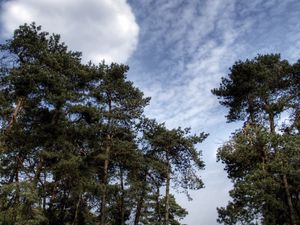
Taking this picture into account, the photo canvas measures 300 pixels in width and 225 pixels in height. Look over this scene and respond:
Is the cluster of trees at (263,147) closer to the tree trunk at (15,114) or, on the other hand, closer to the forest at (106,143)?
the forest at (106,143)

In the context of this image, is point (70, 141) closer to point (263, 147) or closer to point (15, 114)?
point (15, 114)

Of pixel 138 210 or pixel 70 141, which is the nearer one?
pixel 70 141

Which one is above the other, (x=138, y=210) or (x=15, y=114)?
(x=15, y=114)

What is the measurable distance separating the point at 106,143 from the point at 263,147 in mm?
11093

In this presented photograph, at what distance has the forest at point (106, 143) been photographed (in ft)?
68.1

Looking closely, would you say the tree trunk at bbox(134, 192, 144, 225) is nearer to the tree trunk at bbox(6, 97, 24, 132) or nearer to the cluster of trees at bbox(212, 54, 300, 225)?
the cluster of trees at bbox(212, 54, 300, 225)

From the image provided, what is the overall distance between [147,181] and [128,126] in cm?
540

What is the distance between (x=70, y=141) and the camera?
24438mm

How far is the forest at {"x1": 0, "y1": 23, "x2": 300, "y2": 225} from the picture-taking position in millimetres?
20766

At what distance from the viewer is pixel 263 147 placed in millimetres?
21469

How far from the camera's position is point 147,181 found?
30.8 m

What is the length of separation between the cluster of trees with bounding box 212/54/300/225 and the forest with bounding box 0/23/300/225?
7 centimetres

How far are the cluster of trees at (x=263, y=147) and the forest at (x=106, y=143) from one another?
0.07 metres

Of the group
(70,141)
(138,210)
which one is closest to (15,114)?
(70,141)
